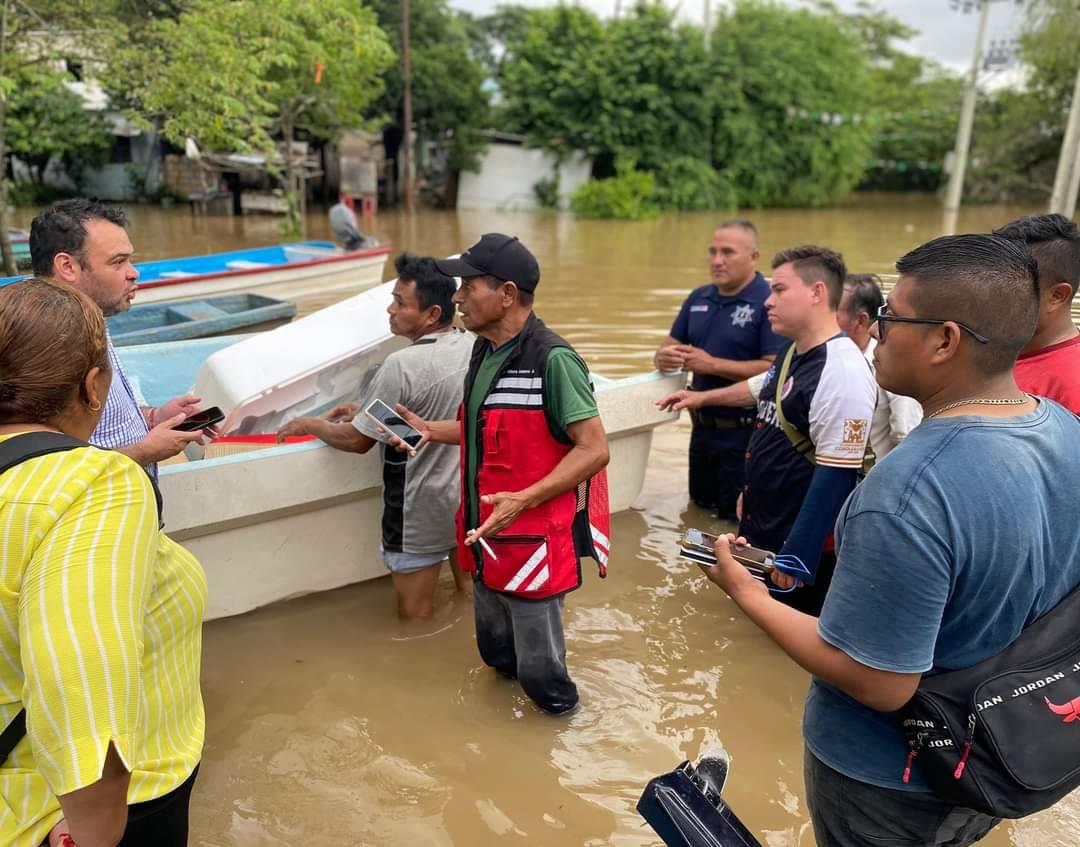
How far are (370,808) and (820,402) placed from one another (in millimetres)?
2170

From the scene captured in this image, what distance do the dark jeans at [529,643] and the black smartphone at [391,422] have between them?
62cm

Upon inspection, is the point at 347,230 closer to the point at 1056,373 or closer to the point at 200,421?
the point at 200,421

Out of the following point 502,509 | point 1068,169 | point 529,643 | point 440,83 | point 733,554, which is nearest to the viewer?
point 733,554

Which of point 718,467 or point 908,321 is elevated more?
point 908,321

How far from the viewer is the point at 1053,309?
250 cm

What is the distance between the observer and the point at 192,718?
1672 mm

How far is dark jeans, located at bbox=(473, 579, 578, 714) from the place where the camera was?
9.68 feet

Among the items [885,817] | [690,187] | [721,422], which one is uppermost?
[690,187]

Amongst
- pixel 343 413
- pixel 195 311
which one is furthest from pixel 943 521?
pixel 195 311

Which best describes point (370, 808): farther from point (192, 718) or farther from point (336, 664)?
point (192, 718)

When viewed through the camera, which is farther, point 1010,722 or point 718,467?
point 718,467

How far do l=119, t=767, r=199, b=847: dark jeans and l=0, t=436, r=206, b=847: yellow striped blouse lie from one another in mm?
162

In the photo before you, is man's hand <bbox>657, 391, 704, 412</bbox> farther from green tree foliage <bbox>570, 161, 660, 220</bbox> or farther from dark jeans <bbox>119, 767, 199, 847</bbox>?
green tree foliage <bbox>570, 161, 660, 220</bbox>

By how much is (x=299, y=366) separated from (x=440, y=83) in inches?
922
